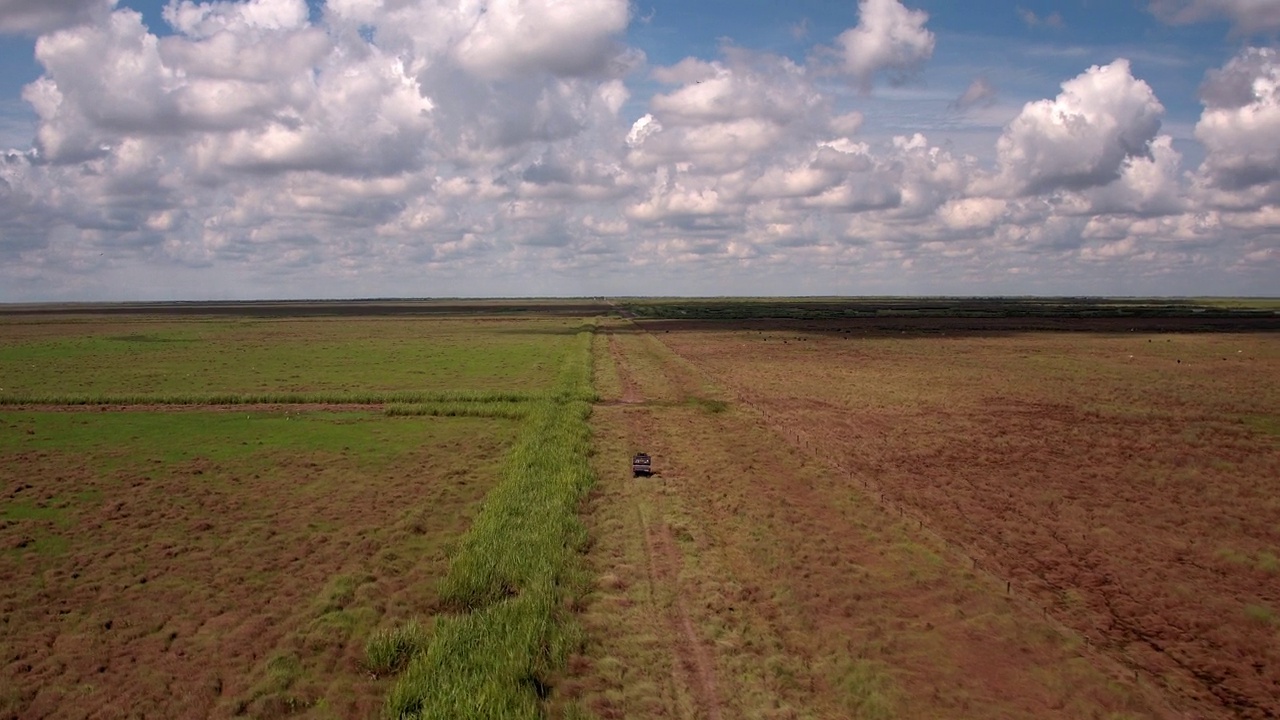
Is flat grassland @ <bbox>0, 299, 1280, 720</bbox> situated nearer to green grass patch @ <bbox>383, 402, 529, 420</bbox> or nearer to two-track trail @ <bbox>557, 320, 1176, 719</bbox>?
two-track trail @ <bbox>557, 320, 1176, 719</bbox>

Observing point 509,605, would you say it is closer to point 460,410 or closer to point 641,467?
point 641,467

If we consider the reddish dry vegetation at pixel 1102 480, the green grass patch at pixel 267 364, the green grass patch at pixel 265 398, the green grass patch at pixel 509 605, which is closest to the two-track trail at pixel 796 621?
the green grass patch at pixel 509 605

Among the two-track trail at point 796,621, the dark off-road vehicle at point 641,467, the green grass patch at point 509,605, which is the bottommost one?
the two-track trail at point 796,621

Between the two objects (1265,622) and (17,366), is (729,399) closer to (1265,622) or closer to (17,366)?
(1265,622)

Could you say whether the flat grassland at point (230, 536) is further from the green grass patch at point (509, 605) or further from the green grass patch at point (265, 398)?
the green grass patch at point (509, 605)

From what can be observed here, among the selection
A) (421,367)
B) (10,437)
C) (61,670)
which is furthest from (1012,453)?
(421,367)

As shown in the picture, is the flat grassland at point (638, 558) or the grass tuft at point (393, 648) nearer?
the flat grassland at point (638, 558)
